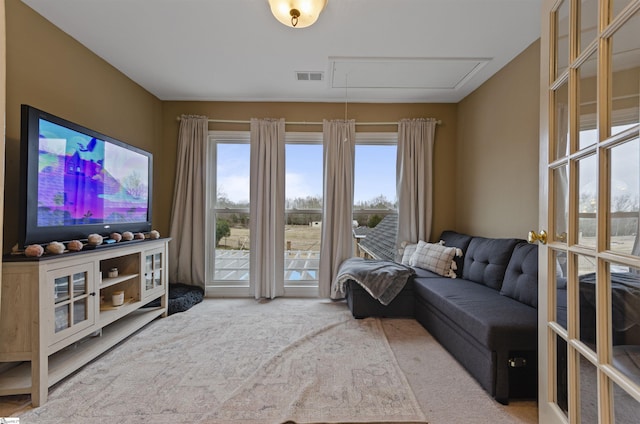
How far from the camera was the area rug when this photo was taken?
1391 millimetres

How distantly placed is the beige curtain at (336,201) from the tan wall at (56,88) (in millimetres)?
2157

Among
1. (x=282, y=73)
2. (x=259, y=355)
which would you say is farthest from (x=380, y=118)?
(x=259, y=355)

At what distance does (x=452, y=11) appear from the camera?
1.83 meters

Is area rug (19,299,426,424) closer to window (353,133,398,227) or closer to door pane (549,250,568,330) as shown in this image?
door pane (549,250,568,330)

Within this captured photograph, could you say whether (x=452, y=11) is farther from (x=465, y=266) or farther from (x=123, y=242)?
(x=123, y=242)

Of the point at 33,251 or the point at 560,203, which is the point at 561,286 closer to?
the point at 560,203

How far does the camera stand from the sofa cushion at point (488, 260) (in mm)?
2211

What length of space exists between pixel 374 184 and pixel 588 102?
2.53 m

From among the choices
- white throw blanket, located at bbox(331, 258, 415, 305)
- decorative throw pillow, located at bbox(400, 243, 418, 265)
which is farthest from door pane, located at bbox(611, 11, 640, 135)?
decorative throw pillow, located at bbox(400, 243, 418, 265)

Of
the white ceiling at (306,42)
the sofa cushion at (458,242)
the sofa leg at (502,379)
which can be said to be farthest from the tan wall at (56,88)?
the sofa cushion at (458,242)

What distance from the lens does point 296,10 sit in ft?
4.69

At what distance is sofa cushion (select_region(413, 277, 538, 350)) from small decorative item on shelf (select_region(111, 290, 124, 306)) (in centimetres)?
256

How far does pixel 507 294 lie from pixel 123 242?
306 centimetres

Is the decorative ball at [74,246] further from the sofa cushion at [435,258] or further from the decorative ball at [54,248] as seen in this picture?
the sofa cushion at [435,258]
